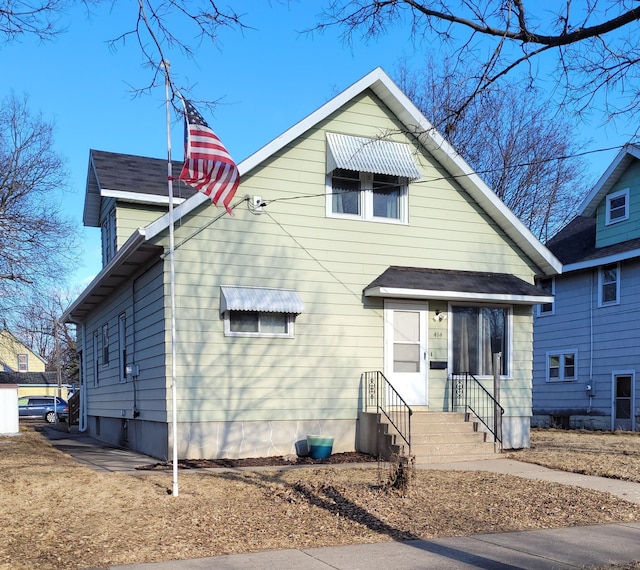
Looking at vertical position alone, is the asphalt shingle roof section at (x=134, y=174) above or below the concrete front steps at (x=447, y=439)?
above

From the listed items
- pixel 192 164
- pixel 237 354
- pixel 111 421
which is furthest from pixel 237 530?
pixel 111 421

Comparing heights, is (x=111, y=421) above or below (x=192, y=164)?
below

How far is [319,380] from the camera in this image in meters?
12.7

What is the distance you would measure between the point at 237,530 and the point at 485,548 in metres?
2.39

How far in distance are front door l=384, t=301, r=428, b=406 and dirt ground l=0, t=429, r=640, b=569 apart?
2830 mm

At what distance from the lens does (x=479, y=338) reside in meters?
14.0

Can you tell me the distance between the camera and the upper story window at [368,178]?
42.4ft

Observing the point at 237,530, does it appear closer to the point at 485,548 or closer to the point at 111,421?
the point at 485,548

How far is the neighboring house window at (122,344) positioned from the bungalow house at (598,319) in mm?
13352

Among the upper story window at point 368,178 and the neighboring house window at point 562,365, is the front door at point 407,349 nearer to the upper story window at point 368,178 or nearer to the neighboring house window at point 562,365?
the upper story window at point 368,178

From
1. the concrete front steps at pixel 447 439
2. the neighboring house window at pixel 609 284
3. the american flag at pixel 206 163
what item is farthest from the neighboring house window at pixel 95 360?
the neighboring house window at pixel 609 284

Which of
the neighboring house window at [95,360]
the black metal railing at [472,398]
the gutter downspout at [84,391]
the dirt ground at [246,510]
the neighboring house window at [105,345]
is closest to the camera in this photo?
the dirt ground at [246,510]

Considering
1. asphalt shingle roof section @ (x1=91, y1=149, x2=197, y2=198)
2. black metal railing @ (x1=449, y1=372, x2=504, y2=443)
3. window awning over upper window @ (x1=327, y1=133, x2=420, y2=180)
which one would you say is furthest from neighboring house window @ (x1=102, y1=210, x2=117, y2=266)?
black metal railing @ (x1=449, y1=372, x2=504, y2=443)

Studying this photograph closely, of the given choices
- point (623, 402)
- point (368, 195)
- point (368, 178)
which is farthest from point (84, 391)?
point (623, 402)
